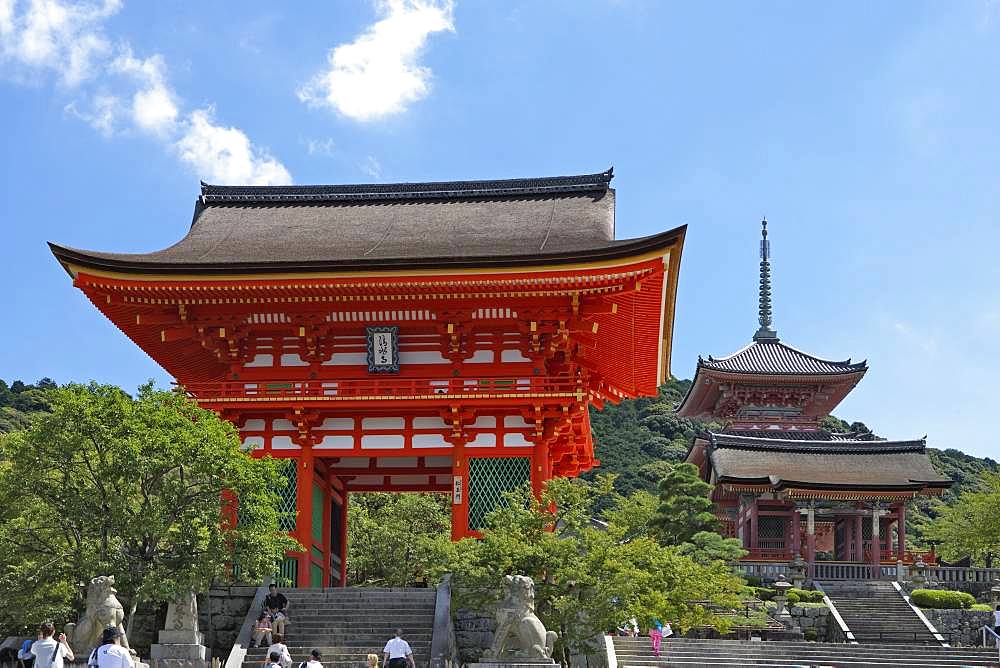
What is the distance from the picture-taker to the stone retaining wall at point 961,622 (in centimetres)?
3869

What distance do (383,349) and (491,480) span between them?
3882mm

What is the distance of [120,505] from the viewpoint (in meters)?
20.9

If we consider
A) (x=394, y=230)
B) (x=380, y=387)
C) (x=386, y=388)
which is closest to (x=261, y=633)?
(x=380, y=387)

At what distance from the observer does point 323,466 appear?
29891 millimetres

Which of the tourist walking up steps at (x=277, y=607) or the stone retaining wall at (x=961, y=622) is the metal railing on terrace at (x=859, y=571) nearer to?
the stone retaining wall at (x=961, y=622)

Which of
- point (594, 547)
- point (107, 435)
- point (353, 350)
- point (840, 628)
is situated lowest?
point (840, 628)

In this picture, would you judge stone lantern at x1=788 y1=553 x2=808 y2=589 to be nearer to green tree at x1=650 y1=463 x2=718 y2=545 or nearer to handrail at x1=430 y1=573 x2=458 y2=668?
green tree at x1=650 y1=463 x2=718 y2=545

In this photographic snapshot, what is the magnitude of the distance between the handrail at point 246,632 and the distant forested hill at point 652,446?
2535 inches

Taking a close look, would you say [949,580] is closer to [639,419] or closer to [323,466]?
[323,466]

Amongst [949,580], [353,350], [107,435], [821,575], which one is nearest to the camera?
[107,435]

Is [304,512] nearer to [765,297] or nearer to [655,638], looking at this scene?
[655,638]

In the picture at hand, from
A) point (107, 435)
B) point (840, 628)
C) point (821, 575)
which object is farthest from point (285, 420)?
point (821, 575)

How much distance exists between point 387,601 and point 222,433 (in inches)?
181

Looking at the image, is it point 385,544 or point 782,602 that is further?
point 385,544
